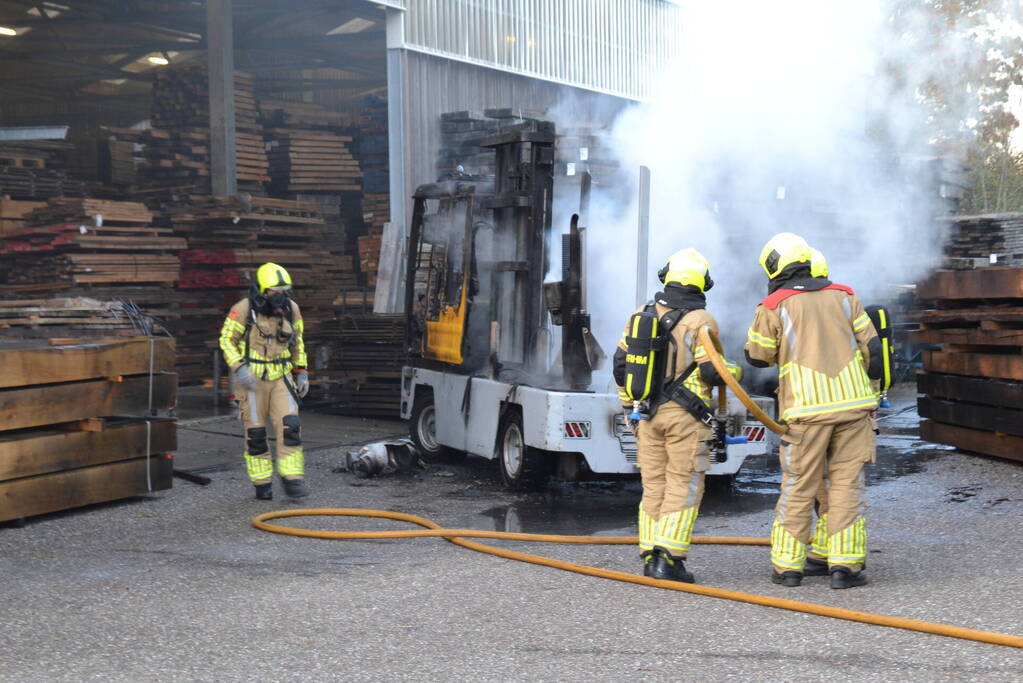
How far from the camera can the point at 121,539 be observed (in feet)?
25.4

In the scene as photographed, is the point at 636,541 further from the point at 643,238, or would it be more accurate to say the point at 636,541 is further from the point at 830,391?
the point at 643,238

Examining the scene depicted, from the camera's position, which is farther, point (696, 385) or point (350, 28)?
point (350, 28)

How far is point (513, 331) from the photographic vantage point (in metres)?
9.57

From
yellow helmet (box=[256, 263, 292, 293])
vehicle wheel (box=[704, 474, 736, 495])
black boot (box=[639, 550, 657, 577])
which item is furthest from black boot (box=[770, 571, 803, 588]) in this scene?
yellow helmet (box=[256, 263, 292, 293])

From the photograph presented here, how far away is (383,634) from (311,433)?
307 inches

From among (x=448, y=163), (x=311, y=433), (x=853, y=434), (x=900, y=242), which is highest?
(x=448, y=163)

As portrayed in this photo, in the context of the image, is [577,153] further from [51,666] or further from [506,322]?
[51,666]

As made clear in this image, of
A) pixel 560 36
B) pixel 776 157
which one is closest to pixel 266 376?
pixel 776 157

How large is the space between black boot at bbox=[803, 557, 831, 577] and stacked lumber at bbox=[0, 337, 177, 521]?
4.94 meters

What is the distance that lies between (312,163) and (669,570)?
47.3 ft

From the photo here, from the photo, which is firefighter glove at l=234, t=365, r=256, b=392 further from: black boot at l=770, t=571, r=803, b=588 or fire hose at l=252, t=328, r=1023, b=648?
black boot at l=770, t=571, r=803, b=588

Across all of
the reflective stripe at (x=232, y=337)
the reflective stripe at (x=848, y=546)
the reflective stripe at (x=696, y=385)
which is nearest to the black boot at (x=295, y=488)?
the reflective stripe at (x=232, y=337)

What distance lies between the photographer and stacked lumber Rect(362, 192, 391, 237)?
18594 mm

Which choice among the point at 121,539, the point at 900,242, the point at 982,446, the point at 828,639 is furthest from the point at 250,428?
the point at 900,242
